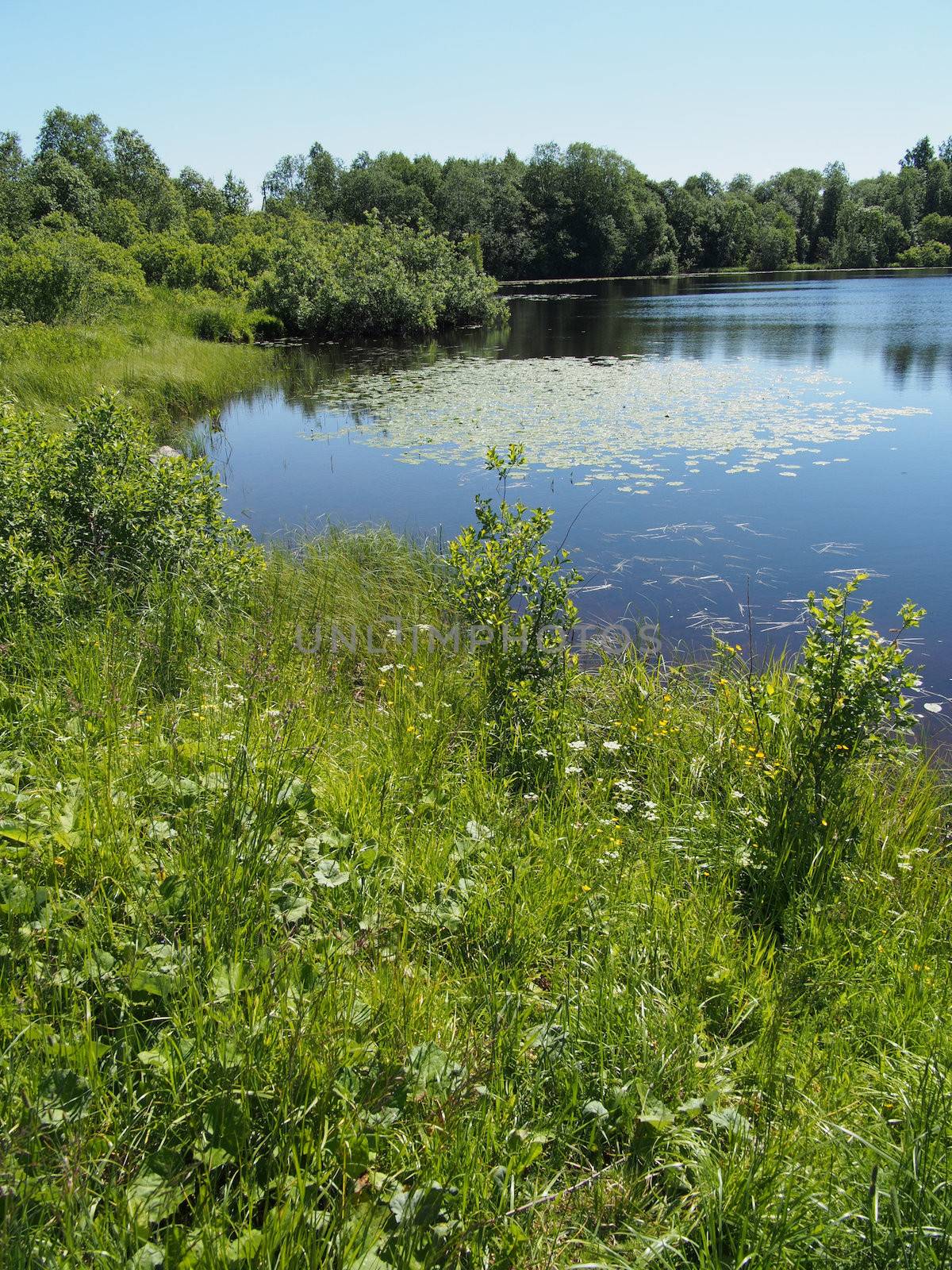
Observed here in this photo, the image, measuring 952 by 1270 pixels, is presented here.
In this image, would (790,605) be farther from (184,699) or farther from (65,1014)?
(65,1014)

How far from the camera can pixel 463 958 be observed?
2480 mm

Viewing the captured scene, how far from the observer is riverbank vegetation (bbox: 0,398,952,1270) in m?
1.57

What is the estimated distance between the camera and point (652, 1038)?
6.97 feet

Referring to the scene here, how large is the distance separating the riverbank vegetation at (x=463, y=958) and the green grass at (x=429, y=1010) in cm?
1

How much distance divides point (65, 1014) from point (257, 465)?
11.5 metres

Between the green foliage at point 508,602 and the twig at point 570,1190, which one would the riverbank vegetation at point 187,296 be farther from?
the twig at point 570,1190

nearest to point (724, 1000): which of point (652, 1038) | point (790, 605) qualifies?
point (652, 1038)

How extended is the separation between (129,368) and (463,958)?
620 inches

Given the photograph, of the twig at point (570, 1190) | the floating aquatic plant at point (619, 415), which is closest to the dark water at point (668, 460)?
the floating aquatic plant at point (619, 415)

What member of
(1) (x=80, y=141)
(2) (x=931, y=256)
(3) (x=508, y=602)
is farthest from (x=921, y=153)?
(3) (x=508, y=602)

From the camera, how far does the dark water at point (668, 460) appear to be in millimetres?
7703

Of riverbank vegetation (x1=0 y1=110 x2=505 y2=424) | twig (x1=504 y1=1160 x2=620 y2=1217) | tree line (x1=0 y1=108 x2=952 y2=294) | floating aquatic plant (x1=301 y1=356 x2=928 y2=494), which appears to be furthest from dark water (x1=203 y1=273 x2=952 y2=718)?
tree line (x1=0 y1=108 x2=952 y2=294)

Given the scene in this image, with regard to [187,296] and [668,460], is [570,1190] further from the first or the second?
[187,296]

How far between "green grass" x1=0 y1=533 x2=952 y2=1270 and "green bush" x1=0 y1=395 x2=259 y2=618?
132 centimetres
